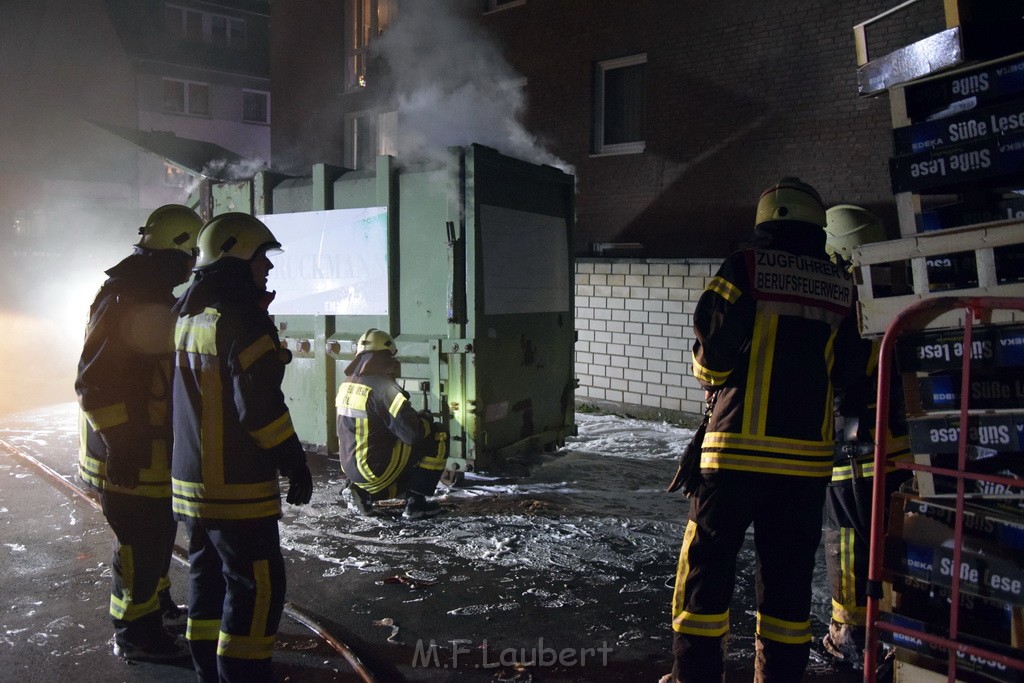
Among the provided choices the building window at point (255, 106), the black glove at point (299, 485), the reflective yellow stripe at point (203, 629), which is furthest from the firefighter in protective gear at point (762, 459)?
the building window at point (255, 106)

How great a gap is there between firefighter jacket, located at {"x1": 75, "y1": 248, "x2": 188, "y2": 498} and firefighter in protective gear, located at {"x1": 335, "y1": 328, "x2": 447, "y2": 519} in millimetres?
1756

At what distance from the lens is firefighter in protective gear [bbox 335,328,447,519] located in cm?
523

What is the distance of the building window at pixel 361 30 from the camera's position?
1425 centimetres

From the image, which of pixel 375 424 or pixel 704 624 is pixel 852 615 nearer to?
pixel 704 624

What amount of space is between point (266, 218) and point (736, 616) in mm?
5144

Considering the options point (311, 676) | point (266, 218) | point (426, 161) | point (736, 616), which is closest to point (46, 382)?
point (266, 218)

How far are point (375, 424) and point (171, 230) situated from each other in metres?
2.02

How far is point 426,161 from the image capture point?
6.12 m

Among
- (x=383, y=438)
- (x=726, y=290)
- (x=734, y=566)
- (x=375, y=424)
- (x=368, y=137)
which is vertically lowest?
(x=734, y=566)

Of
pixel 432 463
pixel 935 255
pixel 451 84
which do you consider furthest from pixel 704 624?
pixel 451 84

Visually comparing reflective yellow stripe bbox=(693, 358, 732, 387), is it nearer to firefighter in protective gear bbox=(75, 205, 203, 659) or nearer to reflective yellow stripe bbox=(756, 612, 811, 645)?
reflective yellow stripe bbox=(756, 612, 811, 645)

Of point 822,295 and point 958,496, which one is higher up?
point 822,295

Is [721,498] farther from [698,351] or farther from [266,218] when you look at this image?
[266,218]

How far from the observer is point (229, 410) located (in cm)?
292
